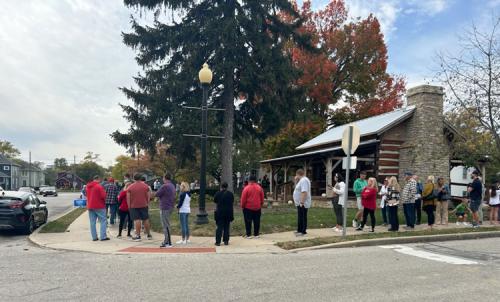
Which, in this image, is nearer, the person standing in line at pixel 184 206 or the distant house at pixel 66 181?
the person standing in line at pixel 184 206

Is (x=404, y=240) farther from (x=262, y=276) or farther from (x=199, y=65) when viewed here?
(x=199, y=65)

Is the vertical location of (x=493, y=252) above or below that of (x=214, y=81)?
below

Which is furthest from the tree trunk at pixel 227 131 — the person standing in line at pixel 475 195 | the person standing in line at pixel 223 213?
the person standing in line at pixel 475 195

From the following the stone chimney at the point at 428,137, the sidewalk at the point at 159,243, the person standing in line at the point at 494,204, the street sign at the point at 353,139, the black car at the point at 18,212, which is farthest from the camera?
the stone chimney at the point at 428,137

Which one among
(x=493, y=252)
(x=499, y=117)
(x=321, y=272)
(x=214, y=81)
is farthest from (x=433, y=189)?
(x=214, y=81)

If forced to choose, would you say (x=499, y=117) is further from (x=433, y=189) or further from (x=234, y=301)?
(x=234, y=301)

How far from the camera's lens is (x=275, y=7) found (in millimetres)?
20469

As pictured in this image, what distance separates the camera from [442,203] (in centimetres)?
1373

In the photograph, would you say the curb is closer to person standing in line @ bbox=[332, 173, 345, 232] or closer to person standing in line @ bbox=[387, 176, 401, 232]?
person standing in line @ bbox=[387, 176, 401, 232]

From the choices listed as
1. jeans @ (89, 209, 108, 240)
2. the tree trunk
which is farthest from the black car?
the tree trunk

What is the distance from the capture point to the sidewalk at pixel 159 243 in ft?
31.7

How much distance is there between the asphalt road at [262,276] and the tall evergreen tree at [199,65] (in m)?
10.7

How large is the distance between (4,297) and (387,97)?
115 feet

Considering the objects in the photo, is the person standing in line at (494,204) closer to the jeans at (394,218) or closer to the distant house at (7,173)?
the jeans at (394,218)
